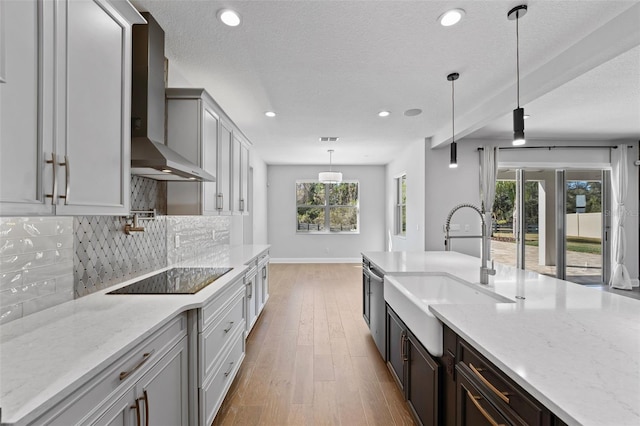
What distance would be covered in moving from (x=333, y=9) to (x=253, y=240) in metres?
4.82

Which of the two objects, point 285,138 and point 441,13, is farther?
point 285,138

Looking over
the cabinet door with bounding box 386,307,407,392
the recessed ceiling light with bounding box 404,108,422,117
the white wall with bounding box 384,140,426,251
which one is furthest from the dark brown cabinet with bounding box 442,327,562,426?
the white wall with bounding box 384,140,426,251

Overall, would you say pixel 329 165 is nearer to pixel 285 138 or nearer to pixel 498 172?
pixel 285 138

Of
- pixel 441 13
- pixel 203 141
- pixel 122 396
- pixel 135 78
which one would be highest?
pixel 441 13

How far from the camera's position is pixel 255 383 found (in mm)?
2387

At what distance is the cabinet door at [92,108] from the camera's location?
110 centimetres

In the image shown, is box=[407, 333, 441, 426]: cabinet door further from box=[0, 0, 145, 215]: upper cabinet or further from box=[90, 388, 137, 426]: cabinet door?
box=[0, 0, 145, 215]: upper cabinet

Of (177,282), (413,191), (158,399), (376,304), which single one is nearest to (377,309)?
(376,304)

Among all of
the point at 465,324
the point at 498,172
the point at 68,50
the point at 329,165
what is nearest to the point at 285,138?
the point at 329,165

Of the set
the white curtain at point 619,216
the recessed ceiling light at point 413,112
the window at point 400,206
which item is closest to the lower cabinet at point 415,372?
the recessed ceiling light at point 413,112

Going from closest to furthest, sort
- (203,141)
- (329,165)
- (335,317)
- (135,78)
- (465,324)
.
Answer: (465,324) → (135,78) → (203,141) → (335,317) → (329,165)

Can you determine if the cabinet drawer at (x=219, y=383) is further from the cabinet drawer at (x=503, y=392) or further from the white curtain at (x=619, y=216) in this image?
the white curtain at (x=619, y=216)

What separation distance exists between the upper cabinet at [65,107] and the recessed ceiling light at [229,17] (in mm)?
570

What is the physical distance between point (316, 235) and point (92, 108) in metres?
6.92
